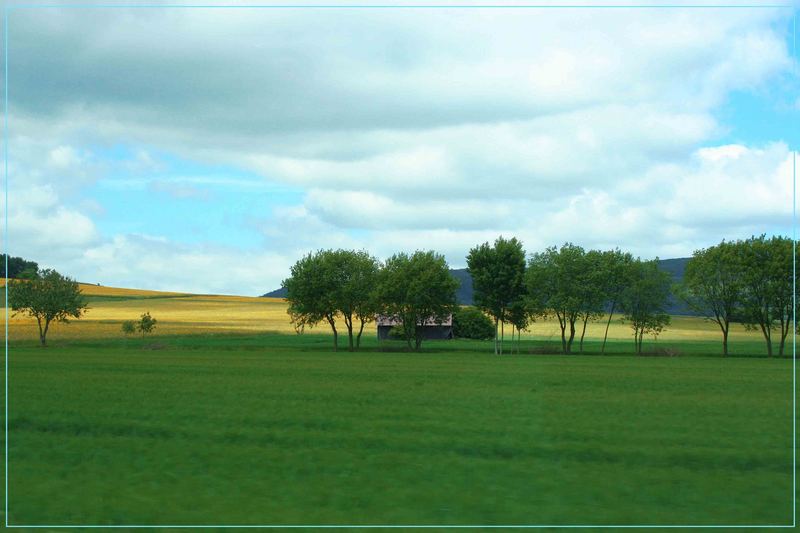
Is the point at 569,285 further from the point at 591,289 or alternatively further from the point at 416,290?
the point at 416,290

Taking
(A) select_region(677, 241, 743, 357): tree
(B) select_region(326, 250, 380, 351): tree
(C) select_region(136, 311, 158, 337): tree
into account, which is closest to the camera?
(A) select_region(677, 241, 743, 357): tree

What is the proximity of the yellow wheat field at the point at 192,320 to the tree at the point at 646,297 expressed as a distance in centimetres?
312

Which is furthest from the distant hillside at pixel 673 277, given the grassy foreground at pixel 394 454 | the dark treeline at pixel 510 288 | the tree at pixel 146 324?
the grassy foreground at pixel 394 454

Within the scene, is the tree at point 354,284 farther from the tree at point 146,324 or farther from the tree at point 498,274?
the tree at point 146,324

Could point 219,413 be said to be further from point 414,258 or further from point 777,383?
point 414,258

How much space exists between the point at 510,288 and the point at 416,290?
1294 centimetres

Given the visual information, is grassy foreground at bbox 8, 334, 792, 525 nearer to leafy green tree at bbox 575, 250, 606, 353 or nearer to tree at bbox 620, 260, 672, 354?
leafy green tree at bbox 575, 250, 606, 353

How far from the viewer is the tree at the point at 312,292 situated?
99312 millimetres

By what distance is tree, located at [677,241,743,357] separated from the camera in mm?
84688

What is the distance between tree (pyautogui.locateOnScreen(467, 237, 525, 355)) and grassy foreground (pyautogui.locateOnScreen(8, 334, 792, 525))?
6423 centimetres

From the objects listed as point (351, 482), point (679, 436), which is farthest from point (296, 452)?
point (679, 436)

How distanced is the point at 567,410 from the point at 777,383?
66.8ft

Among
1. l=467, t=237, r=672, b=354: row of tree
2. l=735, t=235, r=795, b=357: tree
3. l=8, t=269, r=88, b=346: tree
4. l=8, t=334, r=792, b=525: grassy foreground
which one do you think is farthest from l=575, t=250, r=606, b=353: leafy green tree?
l=8, t=269, r=88, b=346: tree

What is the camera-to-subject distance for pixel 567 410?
2703 cm
